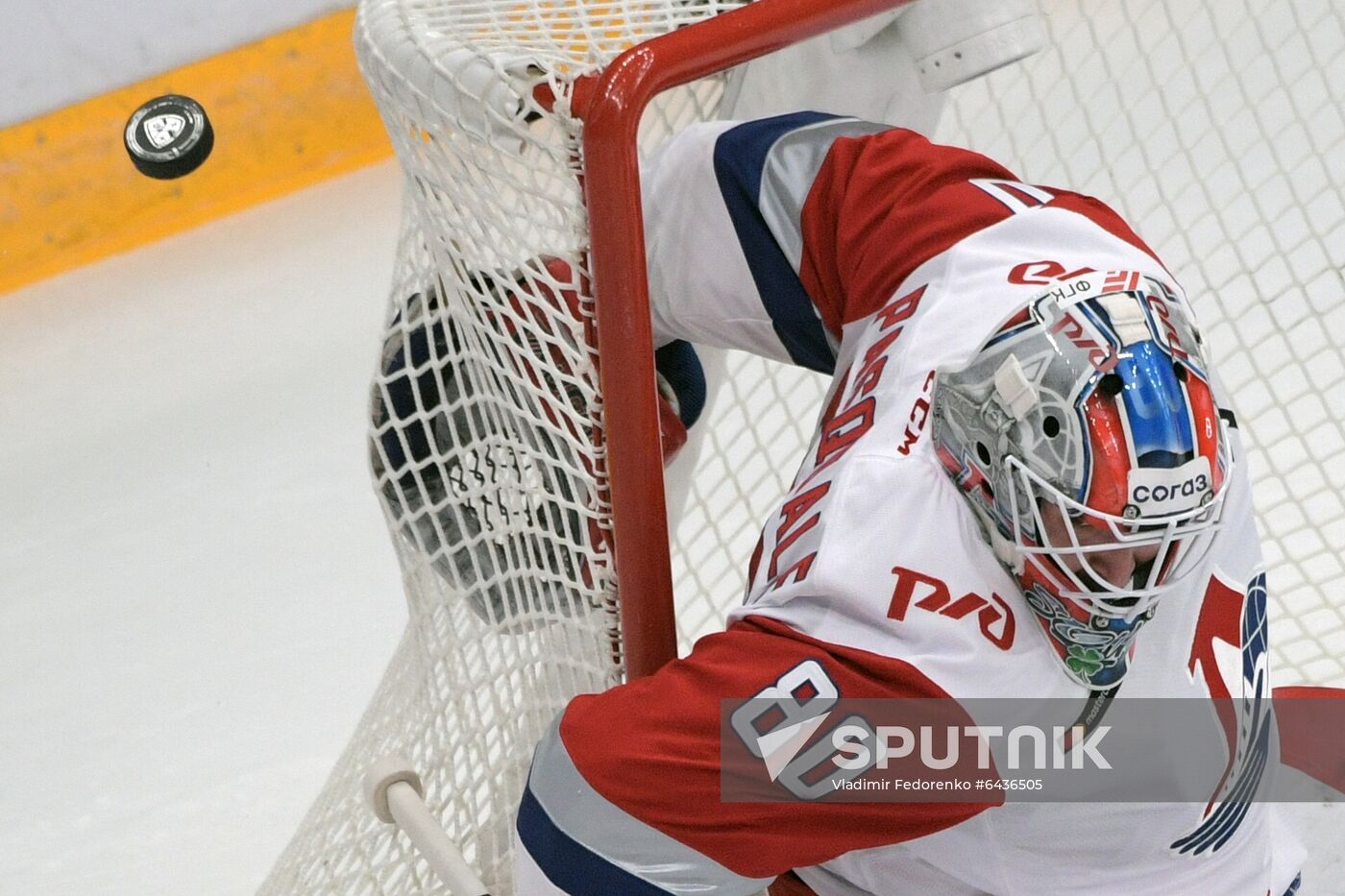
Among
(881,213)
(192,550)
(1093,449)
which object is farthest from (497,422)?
(192,550)

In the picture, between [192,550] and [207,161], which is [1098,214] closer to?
[192,550]

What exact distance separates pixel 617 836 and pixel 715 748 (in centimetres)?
10

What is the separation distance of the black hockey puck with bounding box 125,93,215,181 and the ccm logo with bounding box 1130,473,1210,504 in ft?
5.29

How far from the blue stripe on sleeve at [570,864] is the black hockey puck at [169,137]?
1408 mm

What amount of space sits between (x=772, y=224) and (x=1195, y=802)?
1.81ft

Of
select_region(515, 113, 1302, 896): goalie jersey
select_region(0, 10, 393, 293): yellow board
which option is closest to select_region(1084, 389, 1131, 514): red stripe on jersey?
select_region(515, 113, 1302, 896): goalie jersey

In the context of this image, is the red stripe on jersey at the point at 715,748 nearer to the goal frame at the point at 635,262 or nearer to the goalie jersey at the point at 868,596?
the goalie jersey at the point at 868,596

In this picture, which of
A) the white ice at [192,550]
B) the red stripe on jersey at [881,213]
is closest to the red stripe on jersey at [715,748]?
the red stripe on jersey at [881,213]

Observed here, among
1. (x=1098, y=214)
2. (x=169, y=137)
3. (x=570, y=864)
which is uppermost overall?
(x=169, y=137)

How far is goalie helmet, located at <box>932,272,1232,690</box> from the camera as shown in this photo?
3.15ft

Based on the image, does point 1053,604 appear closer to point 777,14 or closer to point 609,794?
point 609,794

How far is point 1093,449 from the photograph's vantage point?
0.96m

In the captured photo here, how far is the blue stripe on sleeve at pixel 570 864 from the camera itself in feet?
3.40

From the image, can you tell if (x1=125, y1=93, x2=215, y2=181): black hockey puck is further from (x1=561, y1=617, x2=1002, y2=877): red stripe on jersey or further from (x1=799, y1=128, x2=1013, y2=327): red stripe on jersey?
(x1=561, y1=617, x2=1002, y2=877): red stripe on jersey
